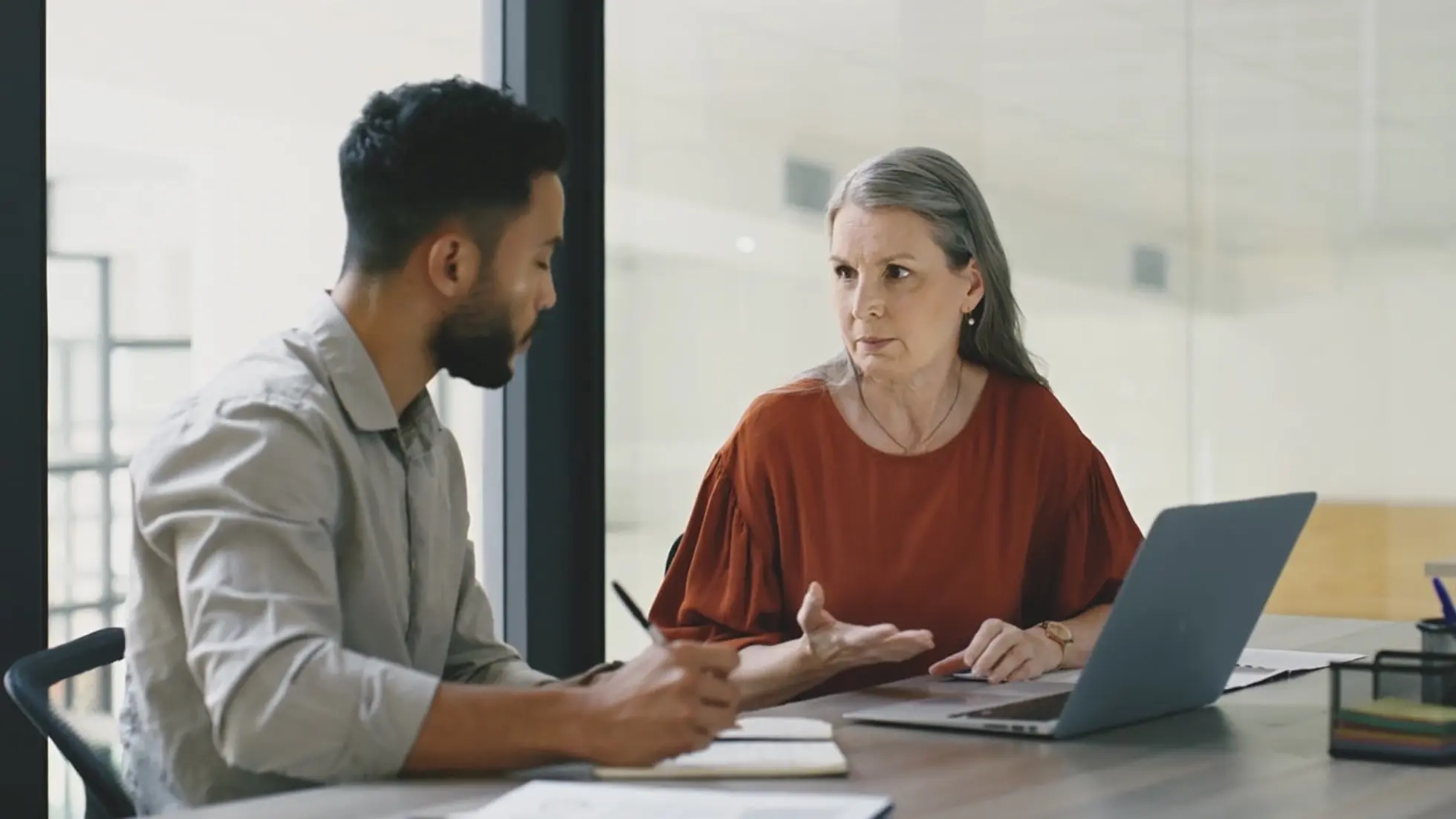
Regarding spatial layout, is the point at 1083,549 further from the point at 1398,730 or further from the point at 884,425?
the point at 1398,730

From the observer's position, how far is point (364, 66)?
3.81 meters

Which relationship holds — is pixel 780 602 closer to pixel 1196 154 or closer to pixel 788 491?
pixel 788 491

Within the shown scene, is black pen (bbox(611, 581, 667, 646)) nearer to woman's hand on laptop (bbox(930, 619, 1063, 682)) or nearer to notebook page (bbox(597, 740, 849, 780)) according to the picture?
notebook page (bbox(597, 740, 849, 780))

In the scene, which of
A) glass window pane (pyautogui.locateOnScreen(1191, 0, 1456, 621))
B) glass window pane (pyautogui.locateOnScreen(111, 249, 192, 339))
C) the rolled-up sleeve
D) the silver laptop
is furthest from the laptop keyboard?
glass window pane (pyautogui.locateOnScreen(111, 249, 192, 339))

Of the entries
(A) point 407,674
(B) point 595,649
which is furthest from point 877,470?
(B) point 595,649

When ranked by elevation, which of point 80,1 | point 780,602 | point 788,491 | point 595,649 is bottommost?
point 595,649

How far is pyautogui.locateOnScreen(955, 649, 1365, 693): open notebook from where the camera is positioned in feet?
6.93

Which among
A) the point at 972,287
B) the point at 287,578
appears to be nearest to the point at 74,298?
the point at 972,287

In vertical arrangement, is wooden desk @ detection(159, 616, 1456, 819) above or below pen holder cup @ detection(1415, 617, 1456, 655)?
below

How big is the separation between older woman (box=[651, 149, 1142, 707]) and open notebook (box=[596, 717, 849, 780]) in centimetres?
62

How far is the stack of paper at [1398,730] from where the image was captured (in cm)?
162

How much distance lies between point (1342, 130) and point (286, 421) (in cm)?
246

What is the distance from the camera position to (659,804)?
1352 millimetres

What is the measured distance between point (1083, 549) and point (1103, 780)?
0.97 metres
